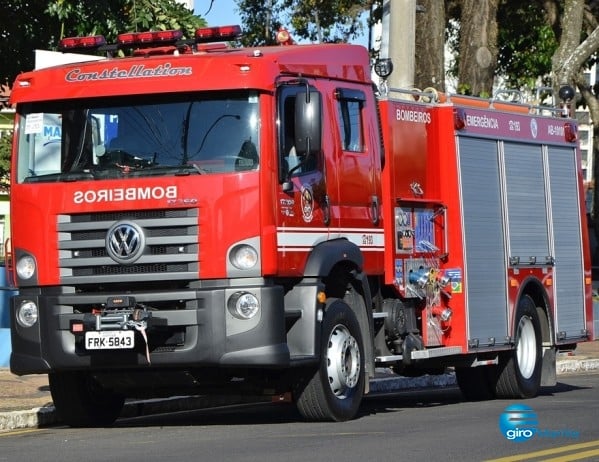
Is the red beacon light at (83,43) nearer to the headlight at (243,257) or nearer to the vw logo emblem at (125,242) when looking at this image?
the vw logo emblem at (125,242)

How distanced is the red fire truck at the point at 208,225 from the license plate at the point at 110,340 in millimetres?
14

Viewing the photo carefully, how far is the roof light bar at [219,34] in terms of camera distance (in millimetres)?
13227

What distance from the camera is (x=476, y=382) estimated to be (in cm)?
1650

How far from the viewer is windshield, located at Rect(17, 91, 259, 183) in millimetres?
12258

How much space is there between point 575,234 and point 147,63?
6.70m

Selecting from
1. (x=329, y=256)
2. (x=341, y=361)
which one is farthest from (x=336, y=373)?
(x=329, y=256)

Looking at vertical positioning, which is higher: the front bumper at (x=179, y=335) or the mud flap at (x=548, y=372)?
the front bumper at (x=179, y=335)

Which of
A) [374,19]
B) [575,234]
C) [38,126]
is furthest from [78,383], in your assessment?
[374,19]

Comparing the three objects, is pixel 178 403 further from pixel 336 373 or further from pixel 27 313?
pixel 27 313

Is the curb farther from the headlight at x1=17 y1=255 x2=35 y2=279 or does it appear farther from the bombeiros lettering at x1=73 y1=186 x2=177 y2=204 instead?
the bombeiros lettering at x1=73 y1=186 x2=177 y2=204

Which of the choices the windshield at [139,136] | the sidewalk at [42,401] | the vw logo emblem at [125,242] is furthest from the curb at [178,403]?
the windshield at [139,136]

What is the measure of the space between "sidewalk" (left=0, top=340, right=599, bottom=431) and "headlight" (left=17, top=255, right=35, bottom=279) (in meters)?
1.39

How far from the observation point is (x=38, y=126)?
12.8m

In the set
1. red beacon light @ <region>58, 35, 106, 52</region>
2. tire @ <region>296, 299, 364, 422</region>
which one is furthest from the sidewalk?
red beacon light @ <region>58, 35, 106, 52</region>
